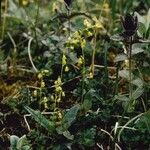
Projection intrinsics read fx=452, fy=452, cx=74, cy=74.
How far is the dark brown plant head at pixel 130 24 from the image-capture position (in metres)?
1.72

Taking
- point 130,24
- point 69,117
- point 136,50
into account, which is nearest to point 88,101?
point 69,117

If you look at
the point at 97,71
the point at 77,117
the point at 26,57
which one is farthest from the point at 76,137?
the point at 26,57

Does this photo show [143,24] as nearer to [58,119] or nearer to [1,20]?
[58,119]

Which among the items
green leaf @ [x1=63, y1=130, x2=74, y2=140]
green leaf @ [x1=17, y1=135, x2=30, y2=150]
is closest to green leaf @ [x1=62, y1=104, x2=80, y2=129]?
green leaf @ [x1=63, y1=130, x2=74, y2=140]

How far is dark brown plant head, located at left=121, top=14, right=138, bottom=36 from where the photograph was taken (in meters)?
1.72

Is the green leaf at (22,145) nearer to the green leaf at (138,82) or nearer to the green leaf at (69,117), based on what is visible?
the green leaf at (69,117)

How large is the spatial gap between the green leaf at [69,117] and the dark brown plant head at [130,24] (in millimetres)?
379

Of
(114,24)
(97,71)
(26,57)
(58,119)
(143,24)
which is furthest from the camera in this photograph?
(114,24)

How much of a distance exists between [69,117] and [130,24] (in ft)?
1.49

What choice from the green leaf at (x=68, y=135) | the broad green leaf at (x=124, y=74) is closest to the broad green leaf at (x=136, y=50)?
the broad green leaf at (x=124, y=74)

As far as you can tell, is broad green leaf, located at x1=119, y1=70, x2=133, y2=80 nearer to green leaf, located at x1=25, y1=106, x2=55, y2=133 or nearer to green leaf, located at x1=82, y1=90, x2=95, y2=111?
green leaf, located at x1=82, y1=90, x2=95, y2=111

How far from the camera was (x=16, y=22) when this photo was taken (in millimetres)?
2855

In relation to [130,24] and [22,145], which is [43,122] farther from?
[130,24]

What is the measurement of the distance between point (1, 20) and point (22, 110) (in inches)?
38.1
